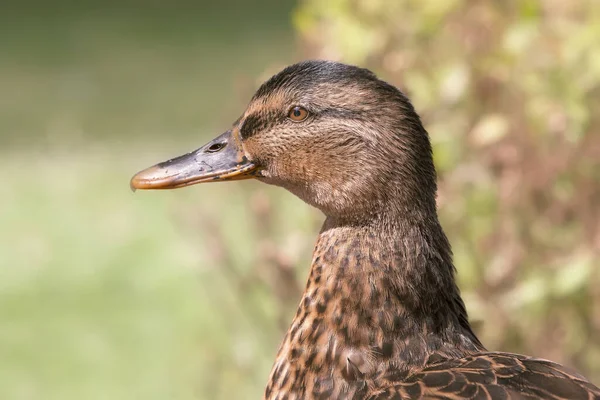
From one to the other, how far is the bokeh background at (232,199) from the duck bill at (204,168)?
856 millimetres

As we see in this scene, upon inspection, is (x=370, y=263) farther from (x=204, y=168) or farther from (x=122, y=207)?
(x=122, y=207)

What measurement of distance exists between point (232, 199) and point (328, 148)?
2831mm

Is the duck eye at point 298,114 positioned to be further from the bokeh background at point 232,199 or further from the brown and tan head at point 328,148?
the bokeh background at point 232,199

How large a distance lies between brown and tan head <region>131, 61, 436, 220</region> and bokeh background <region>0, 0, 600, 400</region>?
0.83m

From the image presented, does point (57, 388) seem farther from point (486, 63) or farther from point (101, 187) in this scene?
point (486, 63)

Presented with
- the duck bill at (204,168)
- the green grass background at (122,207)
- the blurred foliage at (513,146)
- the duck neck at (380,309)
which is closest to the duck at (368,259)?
the duck neck at (380,309)

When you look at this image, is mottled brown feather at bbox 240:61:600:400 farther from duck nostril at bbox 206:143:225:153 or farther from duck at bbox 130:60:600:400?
duck nostril at bbox 206:143:225:153

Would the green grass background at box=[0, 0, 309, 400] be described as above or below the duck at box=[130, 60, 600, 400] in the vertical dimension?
above

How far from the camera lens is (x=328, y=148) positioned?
150 cm

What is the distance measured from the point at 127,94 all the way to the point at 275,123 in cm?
435

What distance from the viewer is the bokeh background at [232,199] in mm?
2393

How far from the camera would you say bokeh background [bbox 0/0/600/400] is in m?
2.39

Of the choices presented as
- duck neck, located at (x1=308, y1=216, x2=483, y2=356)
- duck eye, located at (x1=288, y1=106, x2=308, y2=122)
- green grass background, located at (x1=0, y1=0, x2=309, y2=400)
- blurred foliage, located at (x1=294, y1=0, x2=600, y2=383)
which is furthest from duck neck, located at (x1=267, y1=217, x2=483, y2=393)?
green grass background, located at (x1=0, y1=0, x2=309, y2=400)

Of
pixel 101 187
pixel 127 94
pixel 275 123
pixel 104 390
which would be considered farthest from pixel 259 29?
pixel 275 123
